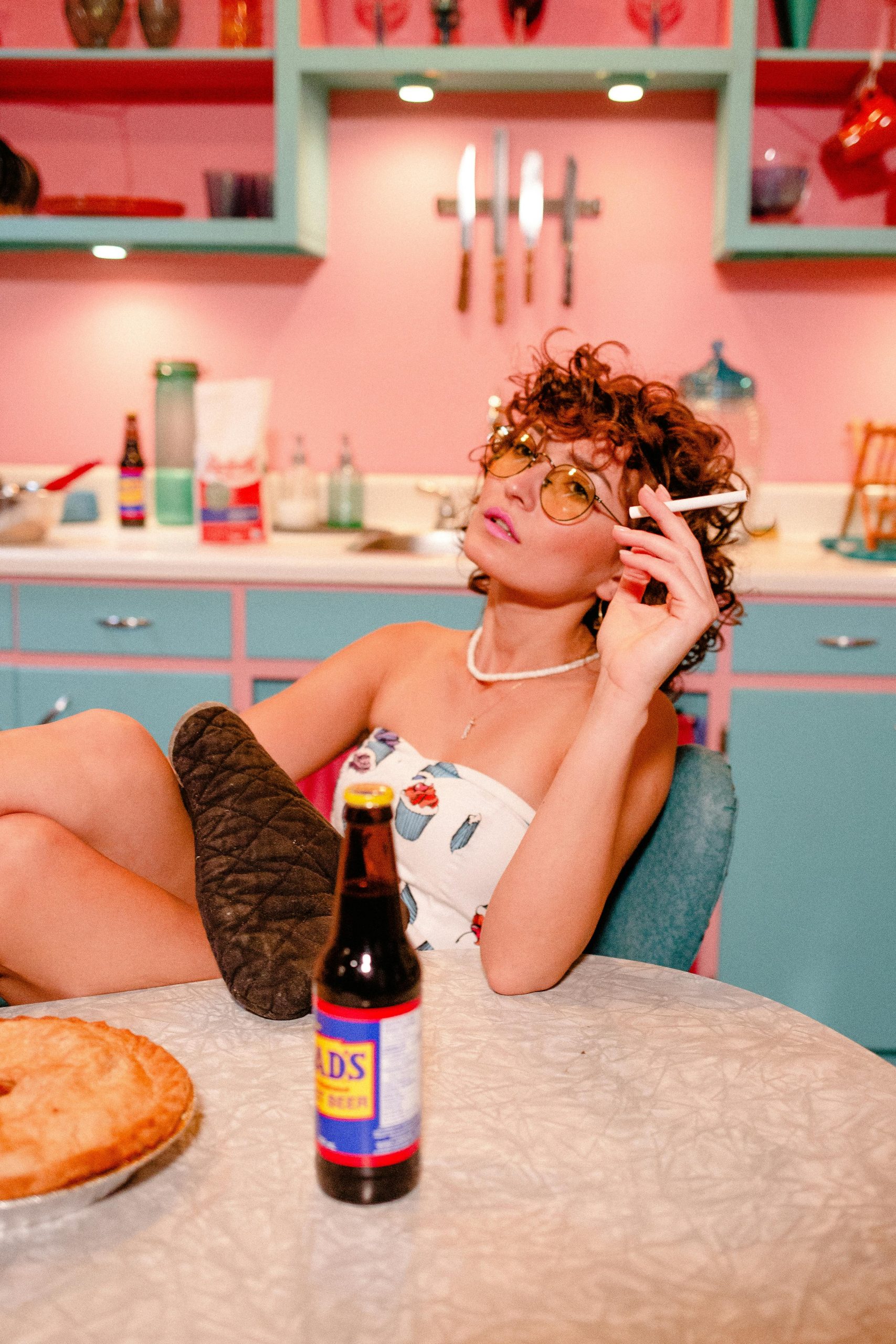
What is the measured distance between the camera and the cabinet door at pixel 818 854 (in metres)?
2.39

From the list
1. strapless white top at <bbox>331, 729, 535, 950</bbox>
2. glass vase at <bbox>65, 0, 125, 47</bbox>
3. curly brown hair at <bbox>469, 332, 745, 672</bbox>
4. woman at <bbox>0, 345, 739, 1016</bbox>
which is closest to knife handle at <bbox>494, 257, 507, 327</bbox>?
glass vase at <bbox>65, 0, 125, 47</bbox>

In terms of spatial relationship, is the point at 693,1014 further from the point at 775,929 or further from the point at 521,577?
the point at 775,929

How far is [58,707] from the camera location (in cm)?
251

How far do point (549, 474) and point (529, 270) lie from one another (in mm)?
1828

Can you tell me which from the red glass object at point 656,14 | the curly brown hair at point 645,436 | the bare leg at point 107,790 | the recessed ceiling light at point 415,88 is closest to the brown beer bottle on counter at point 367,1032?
the bare leg at point 107,790

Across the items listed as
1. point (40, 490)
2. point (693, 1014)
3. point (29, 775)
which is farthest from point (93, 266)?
point (693, 1014)

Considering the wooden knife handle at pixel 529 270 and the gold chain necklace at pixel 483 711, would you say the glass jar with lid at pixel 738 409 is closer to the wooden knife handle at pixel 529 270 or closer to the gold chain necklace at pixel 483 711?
the wooden knife handle at pixel 529 270

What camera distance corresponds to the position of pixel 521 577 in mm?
1332

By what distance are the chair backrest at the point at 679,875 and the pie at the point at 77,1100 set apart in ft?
1.70

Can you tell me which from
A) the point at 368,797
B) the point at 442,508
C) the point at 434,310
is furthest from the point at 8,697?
the point at 368,797

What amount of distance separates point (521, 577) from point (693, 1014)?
0.60 m

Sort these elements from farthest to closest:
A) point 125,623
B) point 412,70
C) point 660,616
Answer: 1. point 412,70
2. point 125,623
3. point 660,616

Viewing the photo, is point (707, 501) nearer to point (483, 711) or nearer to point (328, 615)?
point (483, 711)

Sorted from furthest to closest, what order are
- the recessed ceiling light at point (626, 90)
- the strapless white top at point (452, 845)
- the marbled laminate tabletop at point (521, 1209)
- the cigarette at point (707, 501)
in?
the recessed ceiling light at point (626, 90), the strapless white top at point (452, 845), the cigarette at point (707, 501), the marbled laminate tabletop at point (521, 1209)
